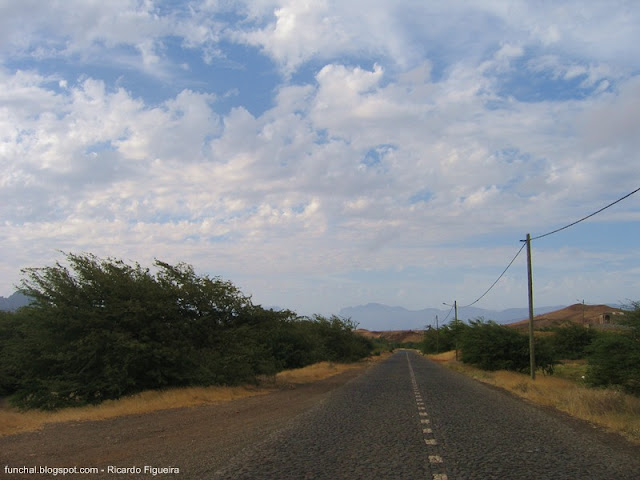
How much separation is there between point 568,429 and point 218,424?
828cm

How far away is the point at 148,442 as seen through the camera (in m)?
11.3

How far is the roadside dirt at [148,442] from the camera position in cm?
859

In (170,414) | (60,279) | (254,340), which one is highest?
(60,279)

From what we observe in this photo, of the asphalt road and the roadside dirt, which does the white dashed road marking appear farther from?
the roadside dirt

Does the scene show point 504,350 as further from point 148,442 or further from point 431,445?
point 148,442

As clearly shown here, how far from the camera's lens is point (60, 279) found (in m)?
22.6

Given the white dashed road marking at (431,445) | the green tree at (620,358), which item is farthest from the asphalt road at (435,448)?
the green tree at (620,358)

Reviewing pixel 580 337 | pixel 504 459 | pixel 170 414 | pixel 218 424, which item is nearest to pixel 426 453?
pixel 504 459

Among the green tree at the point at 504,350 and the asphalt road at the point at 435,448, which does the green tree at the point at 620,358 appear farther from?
the green tree at the point at 504,350

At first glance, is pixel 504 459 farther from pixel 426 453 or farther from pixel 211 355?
pixel 211 355

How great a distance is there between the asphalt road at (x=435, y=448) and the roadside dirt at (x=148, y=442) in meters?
0.61

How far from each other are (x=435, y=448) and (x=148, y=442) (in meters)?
5.80

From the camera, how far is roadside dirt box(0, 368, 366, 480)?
859 cm

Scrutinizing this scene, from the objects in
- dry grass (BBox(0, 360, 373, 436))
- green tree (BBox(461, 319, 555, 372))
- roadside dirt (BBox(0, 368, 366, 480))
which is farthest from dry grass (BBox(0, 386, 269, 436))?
green tree (BBox(461, 319, 555, 372))
